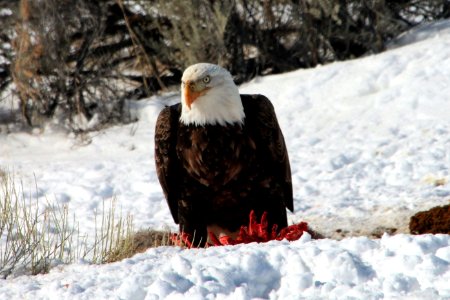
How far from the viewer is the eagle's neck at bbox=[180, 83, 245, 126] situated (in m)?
4.79

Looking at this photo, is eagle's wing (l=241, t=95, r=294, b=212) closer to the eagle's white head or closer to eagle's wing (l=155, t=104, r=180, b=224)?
the eagle's white head

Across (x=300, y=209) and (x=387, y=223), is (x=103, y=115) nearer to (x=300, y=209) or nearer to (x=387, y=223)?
(x=300, y=209)

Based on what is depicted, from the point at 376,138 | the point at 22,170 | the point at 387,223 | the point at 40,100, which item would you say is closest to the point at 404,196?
the point at 387,223

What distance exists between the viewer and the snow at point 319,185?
8.81 ft

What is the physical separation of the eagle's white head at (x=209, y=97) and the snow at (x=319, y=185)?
4.02ft

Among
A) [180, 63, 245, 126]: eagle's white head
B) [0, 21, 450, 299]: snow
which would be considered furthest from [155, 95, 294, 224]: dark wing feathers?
[0, 21, 450, 299]: snow

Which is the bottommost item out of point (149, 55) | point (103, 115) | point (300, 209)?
point (300, 209)

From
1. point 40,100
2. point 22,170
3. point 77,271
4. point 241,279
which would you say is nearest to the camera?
point 241,279

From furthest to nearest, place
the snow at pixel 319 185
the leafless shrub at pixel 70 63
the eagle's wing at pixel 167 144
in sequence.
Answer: the leafless shrub at pixel 70 63
the eagle's wing at pixel 167 144
the snow at pixel 319 185

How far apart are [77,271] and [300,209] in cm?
343

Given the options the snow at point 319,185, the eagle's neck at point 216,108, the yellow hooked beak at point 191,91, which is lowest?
the snow at point 319,185

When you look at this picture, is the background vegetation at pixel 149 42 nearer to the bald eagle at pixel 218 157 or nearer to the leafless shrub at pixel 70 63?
the leafless shrub at pixel 70 63

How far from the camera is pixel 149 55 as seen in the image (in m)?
10.3

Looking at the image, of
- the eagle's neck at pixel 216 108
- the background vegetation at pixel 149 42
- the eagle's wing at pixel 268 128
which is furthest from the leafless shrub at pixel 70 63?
the eagle's neck at pixel 216 108
